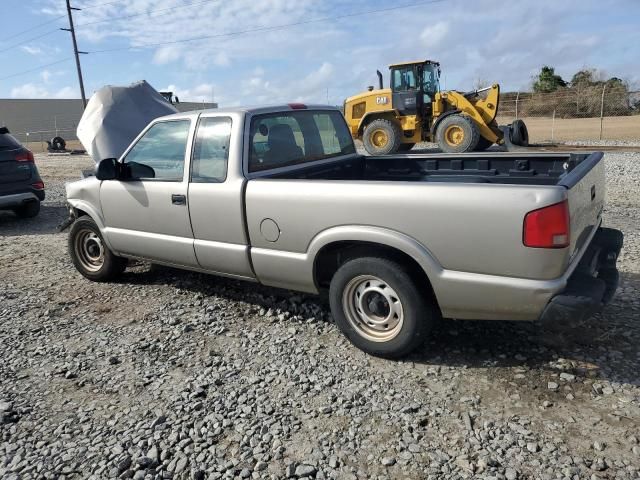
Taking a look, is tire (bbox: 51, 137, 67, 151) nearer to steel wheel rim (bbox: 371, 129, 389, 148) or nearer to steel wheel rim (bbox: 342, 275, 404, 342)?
steel wheel rim (bbox: 371, 129, 389, 148)

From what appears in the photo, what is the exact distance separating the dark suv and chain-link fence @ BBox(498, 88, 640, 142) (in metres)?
22.2

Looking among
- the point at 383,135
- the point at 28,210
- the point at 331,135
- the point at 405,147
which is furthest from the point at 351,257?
the point at 405,147

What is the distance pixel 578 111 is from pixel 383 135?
23.2m

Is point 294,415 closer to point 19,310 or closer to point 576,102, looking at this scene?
point 19,310

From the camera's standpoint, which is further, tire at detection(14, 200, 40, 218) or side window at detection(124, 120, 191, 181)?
tire at detection(14, 200, 40, 218)

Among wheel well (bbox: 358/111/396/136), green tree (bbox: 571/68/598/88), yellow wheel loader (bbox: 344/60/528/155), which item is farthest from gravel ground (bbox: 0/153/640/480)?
green tree (bbox: 571/68/598/88)

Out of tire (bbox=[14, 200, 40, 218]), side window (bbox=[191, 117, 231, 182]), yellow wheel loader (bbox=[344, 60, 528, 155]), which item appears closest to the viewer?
side window (bbox=[191, 117, 231, 182])

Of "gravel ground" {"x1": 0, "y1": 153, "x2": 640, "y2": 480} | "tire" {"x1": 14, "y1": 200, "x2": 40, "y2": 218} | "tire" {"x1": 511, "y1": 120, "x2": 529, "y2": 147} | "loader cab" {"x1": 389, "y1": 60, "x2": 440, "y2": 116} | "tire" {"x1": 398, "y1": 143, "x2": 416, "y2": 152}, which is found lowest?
"gravel ground" {"x1": 0, "y1": 153, "x2": 640, "y2": 480}

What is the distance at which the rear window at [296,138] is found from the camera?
430 cm

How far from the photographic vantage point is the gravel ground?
2715 mm

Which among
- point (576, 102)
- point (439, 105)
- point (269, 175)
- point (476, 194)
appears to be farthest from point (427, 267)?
point (576, 102)

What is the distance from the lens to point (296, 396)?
332 cm

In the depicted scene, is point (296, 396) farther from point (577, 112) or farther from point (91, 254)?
point (577, 112)

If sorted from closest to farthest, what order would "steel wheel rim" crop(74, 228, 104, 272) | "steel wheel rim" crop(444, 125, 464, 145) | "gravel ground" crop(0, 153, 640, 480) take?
"gravel ground" crop(0, 153, 640, 480) < "steel wheel rim" crop(74, 228, 104, 272) < "steel wheel rim" crop(444, 125, 464, 145)
